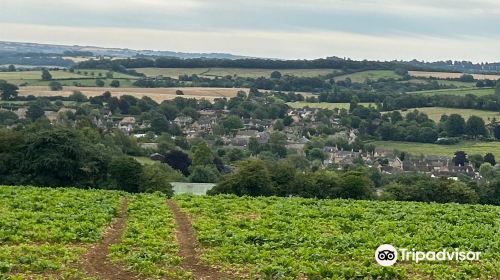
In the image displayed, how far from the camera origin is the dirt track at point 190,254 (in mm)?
19247

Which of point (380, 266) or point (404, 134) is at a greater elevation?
point (380, 266)

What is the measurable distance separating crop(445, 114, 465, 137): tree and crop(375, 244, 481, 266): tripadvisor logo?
10615cm

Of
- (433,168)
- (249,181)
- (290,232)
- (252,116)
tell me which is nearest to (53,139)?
(249,181)

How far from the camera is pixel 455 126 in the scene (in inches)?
4897

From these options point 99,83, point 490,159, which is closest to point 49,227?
point 490,159

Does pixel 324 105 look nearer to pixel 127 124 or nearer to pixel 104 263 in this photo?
pixel 127 124

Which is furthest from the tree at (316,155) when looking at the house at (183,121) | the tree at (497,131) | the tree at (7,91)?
the tree at (7,91)

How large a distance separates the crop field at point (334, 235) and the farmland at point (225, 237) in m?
0.04

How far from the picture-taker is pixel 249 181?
47.1 meters

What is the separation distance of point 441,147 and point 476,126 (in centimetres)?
805

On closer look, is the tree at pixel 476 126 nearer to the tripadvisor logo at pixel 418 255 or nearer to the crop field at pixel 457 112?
the crop field at pixel 457 112

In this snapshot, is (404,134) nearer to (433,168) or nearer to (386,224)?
(433,168)

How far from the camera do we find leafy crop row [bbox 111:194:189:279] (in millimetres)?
19344

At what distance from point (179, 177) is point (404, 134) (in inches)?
2398
